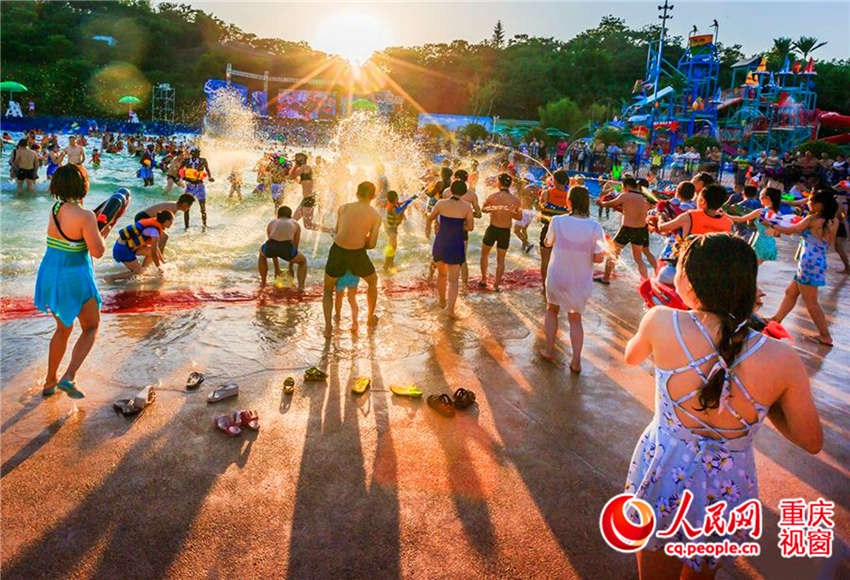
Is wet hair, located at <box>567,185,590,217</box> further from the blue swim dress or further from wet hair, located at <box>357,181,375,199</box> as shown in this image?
the blue swim dress

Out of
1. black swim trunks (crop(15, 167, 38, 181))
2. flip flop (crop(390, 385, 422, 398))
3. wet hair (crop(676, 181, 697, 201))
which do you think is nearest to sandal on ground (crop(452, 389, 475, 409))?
flip flop (crop(390, 385, 422, 398))

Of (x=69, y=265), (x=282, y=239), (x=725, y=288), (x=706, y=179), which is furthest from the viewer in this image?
(x=282, y=239)

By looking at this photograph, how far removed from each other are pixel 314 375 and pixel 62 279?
2.05 meters

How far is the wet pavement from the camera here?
2926mm

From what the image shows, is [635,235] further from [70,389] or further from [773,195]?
[70,389]

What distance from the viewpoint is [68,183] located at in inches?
158

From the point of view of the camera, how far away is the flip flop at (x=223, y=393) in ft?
14.5

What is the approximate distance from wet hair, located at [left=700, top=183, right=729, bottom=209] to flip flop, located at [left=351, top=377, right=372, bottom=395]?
3.69m

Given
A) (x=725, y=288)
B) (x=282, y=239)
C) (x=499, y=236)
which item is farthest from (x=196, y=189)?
(x=725, y=288)

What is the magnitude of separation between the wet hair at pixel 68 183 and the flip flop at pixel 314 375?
2.23m

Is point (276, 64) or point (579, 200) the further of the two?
point (276, 64)

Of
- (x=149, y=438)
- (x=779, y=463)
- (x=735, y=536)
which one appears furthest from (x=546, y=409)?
(x=149, y=438)

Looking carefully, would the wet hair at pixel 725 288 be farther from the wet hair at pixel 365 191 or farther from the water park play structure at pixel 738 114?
the water park play structure at pixel 738 114

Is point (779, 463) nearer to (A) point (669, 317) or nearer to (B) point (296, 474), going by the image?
(A) point (669, 317)
